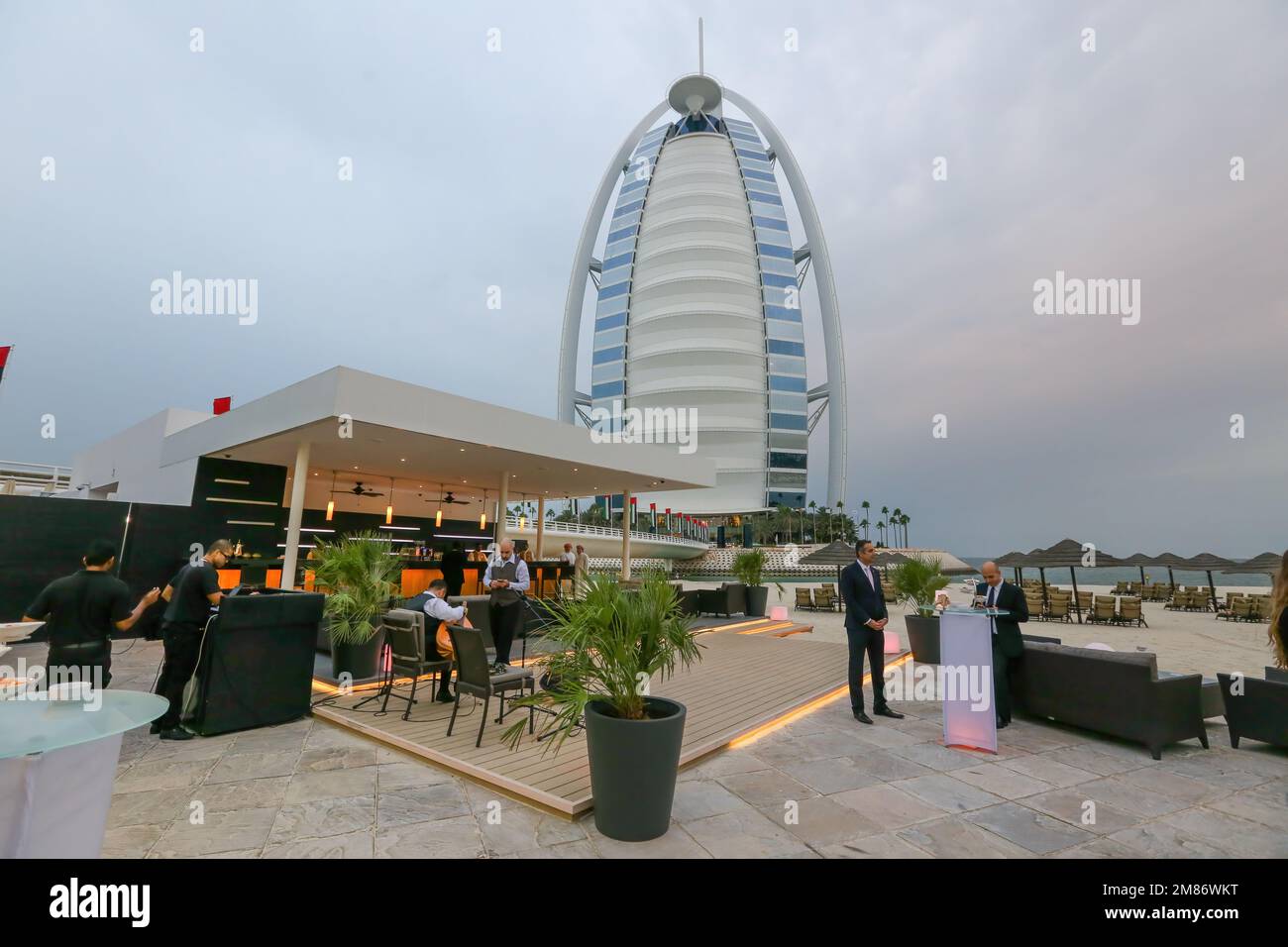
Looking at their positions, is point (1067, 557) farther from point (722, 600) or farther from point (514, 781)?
point (514, 781)

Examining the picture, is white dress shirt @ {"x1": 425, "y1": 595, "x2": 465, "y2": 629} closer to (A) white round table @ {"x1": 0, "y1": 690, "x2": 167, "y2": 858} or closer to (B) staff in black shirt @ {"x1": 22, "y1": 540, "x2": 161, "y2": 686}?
(B) staff in black shirt @ {"x1": 22, "y1": 540, "x2": 161, "y2": 686}

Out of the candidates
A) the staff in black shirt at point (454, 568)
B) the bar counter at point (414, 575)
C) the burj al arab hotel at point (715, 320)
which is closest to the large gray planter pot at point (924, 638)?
the bar counter at point (414, 575)

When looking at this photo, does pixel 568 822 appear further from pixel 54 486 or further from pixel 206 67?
pixel 206 67

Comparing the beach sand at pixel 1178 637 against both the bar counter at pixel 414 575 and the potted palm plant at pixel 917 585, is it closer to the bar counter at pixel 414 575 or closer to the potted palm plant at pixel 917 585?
the potted palm plant at pixel 917 585

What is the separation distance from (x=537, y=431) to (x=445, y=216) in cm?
12812

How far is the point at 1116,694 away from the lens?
4.71 meters

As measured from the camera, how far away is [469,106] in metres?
87.2

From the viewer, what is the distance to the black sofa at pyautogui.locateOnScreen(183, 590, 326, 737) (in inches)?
180

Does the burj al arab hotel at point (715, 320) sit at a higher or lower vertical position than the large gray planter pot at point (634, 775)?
higher

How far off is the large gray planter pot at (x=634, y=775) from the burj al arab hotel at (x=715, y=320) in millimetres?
57649

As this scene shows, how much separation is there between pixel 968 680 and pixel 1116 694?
1.33m

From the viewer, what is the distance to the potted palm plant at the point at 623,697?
9.55 ft

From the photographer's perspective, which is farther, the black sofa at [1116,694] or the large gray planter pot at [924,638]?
the large gray planter pot at [924,638]
